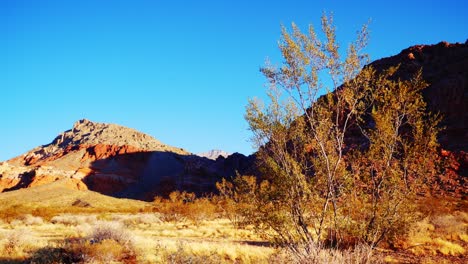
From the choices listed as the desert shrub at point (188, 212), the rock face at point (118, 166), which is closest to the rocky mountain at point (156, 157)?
the rock face at point (118, 166)

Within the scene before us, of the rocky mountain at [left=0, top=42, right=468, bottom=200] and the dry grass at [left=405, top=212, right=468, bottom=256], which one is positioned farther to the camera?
the rocky mountain at [left=0, top=42, right=468, bottom=200]

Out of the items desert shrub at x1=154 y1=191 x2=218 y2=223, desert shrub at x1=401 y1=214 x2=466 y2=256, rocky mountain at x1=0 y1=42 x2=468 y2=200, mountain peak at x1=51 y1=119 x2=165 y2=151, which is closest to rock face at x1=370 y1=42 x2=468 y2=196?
rocky mountain at x1=0 y1=42 x2=468 y2=200

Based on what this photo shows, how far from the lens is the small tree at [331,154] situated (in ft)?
30.1

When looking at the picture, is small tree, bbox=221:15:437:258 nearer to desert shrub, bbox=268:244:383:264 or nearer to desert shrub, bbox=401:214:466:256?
desert shrub, bbox=268:244:383:264

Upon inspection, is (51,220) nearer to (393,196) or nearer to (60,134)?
(393,196)

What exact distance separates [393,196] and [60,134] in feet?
532

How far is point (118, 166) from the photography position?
120m

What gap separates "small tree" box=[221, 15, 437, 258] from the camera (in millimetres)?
9172

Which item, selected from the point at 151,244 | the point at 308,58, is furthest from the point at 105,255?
the point at 308,58


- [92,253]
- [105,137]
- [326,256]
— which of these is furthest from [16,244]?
[105,137]

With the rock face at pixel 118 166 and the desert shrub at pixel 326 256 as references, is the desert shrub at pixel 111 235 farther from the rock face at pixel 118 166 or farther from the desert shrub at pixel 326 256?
the rock face at pixel 118 166

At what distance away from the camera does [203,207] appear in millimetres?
42188

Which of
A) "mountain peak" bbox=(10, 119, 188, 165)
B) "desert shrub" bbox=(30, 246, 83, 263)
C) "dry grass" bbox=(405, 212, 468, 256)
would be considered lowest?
"dry grass" bbox=(405, 212, 468, 256)

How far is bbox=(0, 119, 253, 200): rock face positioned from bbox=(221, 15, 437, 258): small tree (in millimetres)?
78406
